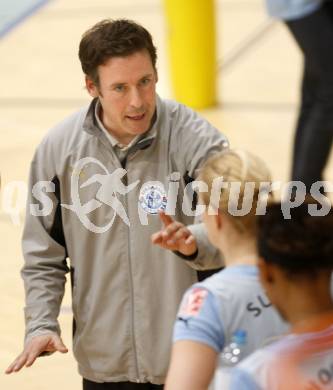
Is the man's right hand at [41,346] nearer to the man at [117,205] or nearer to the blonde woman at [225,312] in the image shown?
the man at [117,205]

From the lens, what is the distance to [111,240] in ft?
11.5

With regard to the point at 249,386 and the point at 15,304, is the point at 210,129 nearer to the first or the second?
the point at 249,386

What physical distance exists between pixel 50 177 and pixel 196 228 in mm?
571

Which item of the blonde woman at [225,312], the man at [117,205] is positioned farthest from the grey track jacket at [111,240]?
the blonde woman at [225,312]

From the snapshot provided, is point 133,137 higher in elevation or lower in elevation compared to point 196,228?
higher

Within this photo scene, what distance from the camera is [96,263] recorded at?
11.6 ft

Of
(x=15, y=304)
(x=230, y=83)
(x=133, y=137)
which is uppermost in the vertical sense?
(x=133, y=137)

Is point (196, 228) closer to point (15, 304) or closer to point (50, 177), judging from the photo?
point (50, 177)

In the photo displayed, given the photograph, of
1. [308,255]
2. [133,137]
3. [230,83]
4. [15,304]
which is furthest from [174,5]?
[308,255]

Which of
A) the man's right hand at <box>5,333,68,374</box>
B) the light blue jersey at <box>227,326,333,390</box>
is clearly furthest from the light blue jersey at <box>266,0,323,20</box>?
the light blue jersey at <box>227,326,333,390</box>

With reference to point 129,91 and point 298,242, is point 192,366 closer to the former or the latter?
point 298,242

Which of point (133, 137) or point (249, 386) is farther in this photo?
point (133, 137)

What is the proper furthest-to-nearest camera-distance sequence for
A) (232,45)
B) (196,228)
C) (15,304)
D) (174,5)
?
(232,45) → (174,5) → (15,304) → (196,228)

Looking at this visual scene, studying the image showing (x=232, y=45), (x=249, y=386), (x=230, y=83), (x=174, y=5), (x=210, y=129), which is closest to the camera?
(x=249, y=386)
